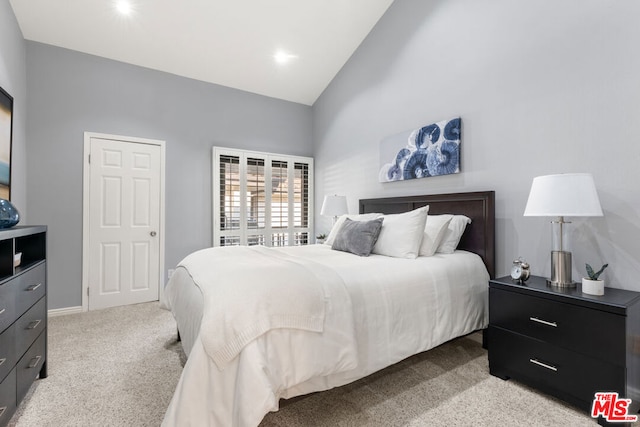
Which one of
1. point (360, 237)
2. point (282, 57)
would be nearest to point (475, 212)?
point (360, 237)

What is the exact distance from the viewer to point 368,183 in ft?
13.1

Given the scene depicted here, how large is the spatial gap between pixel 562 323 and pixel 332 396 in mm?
1401

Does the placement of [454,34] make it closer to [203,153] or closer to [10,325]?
[203,153]

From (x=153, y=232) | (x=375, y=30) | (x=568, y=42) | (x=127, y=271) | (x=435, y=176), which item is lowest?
(x=127, y=271)

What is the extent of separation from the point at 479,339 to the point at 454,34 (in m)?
2.84

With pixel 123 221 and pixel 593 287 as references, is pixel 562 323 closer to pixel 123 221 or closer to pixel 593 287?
pixel 593 287

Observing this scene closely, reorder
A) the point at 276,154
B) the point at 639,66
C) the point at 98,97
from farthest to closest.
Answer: the point at 276,154, the point at 98,97, the point at 639,66

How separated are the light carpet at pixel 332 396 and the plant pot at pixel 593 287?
67 centimetres

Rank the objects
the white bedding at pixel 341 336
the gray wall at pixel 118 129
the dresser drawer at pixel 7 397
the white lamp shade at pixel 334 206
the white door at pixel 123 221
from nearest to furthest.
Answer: the white bedding at pixel 341 336 → the dresser drawer at pixel 7 397 → the gray wall at pixel 118 129 → the white door at pixel 123 221 → the white lamp shade at pixel 334 206

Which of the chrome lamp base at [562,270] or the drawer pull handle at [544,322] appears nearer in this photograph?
the drawer pull handle at [544,322]

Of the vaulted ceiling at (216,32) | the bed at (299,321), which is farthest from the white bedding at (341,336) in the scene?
the vaulted ceiling at (216,32)

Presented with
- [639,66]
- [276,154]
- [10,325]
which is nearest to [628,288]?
[639,66]

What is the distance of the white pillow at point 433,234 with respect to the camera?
98.1 inches

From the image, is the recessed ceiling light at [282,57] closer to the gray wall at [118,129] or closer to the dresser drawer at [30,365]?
the gray wall at [118,129]
